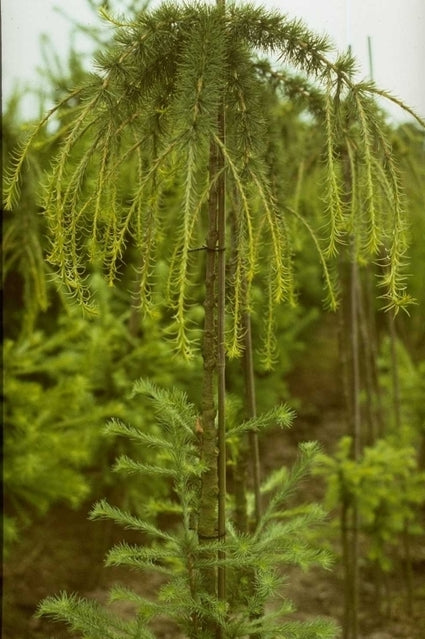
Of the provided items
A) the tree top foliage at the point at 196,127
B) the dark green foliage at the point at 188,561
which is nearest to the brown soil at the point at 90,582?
the dark green foliage at the point at 188,561

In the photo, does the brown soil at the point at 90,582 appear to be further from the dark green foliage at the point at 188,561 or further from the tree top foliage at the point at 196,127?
the tree top foliage at the point at 196,127

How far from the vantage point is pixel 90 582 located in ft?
6.11

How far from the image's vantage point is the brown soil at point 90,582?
165cm

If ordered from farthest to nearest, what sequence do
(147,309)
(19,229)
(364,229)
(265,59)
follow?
(19,229) < (364,229) < (265,59) < (147,309)

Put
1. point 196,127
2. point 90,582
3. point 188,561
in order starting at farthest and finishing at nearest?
point 90,582, point 188,561, point 196,127

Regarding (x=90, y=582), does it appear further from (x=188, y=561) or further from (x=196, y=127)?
(x=196, y=127)

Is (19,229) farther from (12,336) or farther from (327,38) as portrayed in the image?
(327,38)

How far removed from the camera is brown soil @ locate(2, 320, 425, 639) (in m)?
1.65

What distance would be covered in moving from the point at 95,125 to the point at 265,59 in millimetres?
303

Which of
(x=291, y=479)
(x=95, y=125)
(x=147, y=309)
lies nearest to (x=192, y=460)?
(x=291, y=479)

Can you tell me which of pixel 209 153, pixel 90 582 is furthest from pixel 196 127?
pixel 90 582

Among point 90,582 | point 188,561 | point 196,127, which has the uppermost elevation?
point 196,127

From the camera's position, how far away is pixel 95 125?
2.89 ft

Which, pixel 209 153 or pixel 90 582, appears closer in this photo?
pixel 209 153
